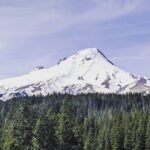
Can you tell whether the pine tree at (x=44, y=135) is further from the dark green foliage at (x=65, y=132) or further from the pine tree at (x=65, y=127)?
Answer: the pine tree at (x=65, y=127)

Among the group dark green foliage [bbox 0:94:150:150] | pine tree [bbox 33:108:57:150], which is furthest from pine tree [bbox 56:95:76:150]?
pine tree [bbox 33:108:57:150]

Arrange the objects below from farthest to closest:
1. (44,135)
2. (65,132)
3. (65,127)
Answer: (65,127) → (65,132) → (44,135)

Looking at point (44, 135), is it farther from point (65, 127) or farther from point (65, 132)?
point (65, 127)

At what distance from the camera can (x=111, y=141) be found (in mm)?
134125

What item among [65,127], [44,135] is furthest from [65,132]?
[44,135]

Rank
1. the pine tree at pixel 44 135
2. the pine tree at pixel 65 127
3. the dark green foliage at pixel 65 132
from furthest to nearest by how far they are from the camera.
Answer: the pine tree at pixel 65 127 < the pine tree at pixel 44 135 < the dark green foliage at pixel 65 132

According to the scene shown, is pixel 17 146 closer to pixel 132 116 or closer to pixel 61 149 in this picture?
pixel 61 149

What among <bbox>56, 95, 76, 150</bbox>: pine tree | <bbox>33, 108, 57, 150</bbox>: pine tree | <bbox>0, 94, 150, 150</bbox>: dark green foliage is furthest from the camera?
<bbox>56, 95, 76, 150</bbox>: pine tree

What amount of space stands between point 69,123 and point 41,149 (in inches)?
499

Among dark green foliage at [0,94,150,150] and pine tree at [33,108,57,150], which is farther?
pine tree at [33,108,57,150]

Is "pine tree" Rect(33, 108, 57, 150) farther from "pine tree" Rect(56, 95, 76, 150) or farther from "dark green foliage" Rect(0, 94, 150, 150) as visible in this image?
"pine tree" Rect(56, 95, 76, 150)

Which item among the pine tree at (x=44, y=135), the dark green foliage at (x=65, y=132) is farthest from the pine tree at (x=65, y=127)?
the pine tree at (x=44, y=135)

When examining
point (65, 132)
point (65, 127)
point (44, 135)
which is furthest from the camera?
point (65, 127)

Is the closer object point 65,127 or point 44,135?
point 44,135
